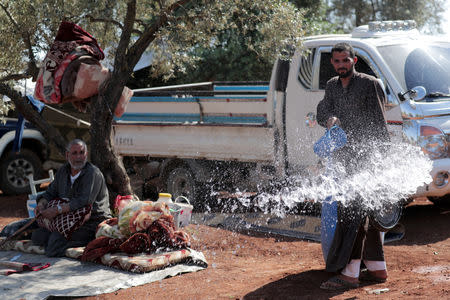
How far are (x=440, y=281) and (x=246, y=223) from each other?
3.45 metres

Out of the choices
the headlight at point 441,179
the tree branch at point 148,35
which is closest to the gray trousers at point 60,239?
the tree branch at point 148,35

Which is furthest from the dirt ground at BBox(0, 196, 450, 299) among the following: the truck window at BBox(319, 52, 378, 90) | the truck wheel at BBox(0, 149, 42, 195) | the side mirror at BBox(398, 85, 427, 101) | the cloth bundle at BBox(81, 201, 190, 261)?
the truck wheel at BBox(0, 149, 42, 195)

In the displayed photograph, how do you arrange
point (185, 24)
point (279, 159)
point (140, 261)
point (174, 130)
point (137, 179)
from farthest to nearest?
point (137, 179) → point (174, 130) → point (279, 159) → point (185, 24) → point (140, 261)

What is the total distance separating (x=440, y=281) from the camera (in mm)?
5195

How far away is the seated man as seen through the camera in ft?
21.7

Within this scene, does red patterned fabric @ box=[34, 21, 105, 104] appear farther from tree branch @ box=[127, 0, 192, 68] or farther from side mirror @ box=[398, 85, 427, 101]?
side mirror @ box=[398, 85, 427, 101]

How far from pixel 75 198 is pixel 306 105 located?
9.96 ft

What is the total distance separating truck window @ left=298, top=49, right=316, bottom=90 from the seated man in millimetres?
2833

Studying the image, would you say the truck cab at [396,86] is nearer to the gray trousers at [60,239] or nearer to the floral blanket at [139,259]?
the floral blanket at [139,259]

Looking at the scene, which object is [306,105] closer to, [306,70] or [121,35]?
[306,70]

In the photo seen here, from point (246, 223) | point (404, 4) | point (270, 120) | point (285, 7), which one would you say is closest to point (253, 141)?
point (270, 120)

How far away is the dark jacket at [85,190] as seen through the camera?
21.8ft

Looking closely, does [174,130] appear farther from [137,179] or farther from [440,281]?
[440,281]

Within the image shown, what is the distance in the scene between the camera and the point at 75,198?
667 centimetres
